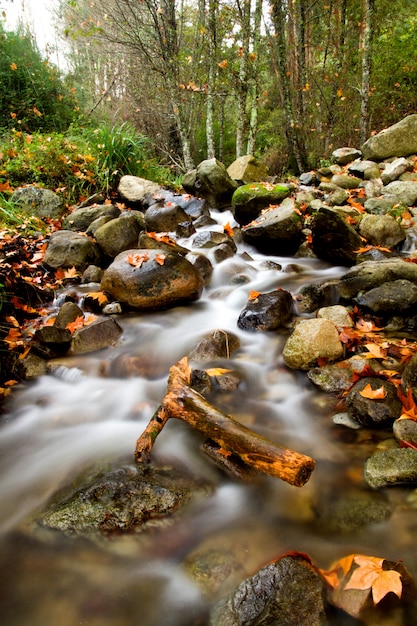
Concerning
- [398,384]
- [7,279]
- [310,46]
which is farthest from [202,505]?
[310,46]

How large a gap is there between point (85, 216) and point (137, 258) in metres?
2.68

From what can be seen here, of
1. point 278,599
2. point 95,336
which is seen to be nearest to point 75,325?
point 95,336

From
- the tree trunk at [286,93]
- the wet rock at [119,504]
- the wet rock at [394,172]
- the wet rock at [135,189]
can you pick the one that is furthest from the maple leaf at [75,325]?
the tree trunk at [286,93]

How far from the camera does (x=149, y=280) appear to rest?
15.0ft

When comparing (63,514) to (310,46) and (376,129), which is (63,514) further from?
(310,46)

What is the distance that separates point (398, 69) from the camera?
33.8ft

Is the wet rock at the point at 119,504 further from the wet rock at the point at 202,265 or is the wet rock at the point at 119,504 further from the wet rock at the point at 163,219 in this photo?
the wet rock at the point at 163,219

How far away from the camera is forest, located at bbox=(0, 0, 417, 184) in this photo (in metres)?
9.16

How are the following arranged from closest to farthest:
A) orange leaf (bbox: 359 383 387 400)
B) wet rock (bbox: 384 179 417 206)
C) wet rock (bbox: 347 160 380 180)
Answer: orange leaf (bbox: 359 383 387 400), wet rock (bbox: 384 179 417 206), wet rock (bbox: 347 160 380 180)

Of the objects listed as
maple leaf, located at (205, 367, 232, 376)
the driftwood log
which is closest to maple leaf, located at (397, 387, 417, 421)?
the driftwood log

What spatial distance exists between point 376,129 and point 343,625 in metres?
12.8

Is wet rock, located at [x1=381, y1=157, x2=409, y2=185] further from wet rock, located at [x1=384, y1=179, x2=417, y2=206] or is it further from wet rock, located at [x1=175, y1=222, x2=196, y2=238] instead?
wet rock, located at [x1=175, y1=222, x2=196, y2=238]

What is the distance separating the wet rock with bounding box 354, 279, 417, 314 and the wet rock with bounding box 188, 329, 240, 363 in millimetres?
1498

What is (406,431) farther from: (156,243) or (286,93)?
(286,93)
